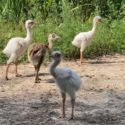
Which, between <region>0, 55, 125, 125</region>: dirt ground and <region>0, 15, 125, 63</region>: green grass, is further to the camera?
<region>0, 15, 125, 63</region>: green grass

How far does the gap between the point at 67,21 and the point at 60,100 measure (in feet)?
12.4

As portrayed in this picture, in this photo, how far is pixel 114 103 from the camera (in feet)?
24.6

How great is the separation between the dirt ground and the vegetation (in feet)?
2.99

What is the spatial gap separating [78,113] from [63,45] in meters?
3.60

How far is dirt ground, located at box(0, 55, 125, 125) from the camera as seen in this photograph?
6809mm

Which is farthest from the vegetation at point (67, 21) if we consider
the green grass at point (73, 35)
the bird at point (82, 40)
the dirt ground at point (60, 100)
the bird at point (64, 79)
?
the bird at point (64, 79)

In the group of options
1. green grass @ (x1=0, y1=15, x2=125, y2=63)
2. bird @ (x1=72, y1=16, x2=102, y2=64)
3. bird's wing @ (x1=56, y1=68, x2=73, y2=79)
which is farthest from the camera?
green grass @ (x1=0, y1=15, x2=125, y2=63)

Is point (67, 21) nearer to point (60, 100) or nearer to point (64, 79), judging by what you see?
point (60, 100)

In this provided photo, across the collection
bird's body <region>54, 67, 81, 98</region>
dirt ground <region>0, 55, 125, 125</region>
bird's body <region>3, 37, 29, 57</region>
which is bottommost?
dirt ground <region>0, 55, 125, 125</region>

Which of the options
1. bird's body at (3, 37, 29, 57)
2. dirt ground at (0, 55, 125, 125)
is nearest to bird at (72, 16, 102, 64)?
dirt ground at (0, 55, 125, 125)

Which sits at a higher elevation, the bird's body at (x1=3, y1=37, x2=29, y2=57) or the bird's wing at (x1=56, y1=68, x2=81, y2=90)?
the bird's body at (x1=3, y1=37, x2=29, y2=57)

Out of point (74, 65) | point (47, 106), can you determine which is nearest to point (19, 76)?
point (74, 65)

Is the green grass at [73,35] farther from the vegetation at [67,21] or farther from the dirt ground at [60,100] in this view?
the dirt ground at [60,100]

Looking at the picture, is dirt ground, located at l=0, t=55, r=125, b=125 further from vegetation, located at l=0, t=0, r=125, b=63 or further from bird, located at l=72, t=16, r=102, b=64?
vegetation, located at l=0, t=0, r=125, b=63
